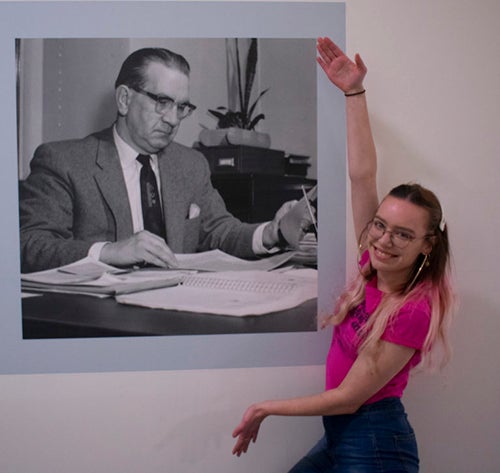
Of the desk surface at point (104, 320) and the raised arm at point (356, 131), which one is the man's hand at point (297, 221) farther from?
the desk surface at point (104, 320)

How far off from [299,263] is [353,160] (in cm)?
37

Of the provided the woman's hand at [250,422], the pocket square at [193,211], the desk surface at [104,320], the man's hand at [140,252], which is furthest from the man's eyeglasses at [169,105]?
the woman's hand at [250,422]

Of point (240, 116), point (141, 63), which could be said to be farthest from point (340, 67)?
point (141, 63)

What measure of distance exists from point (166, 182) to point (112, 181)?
168 millimetres

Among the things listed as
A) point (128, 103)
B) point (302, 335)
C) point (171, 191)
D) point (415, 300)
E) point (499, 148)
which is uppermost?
point (128, 103)

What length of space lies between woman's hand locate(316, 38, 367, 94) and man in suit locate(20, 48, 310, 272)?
1.40 feet

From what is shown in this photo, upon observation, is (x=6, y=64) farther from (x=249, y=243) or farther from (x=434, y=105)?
(x=434, y=105)

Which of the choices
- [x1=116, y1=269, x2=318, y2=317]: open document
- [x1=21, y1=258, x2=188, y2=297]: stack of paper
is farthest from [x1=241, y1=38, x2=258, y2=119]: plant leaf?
[x1=21, y1=258, x2=188, y2=297]: stack of paper

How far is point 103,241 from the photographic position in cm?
153

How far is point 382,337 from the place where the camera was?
1240mm

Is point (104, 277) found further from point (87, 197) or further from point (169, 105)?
point (169, 105)

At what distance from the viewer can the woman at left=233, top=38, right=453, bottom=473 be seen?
124cm

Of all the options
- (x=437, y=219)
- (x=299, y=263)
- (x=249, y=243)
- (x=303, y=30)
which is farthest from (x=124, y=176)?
(x=437, y=219)

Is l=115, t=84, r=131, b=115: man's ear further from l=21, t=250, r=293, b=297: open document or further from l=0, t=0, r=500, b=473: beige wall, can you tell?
l=0, t=0, r=500, b=473: beige wall
